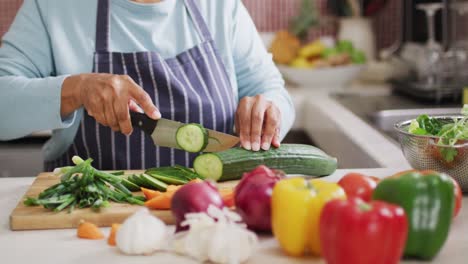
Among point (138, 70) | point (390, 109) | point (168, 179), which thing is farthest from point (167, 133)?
point (390, 109)

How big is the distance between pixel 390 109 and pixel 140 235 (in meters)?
1.67

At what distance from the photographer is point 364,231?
1010 millimetres

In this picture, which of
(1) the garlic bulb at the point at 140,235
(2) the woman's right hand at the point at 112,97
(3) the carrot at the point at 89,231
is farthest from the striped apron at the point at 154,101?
(1) the garlic bulb at the point at 140,235

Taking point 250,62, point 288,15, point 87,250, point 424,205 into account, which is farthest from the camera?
point 288,15

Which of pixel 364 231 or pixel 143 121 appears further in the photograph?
pixel 143 121

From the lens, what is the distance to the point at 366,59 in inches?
135

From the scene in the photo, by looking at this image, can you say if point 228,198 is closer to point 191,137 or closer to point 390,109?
point 191,137

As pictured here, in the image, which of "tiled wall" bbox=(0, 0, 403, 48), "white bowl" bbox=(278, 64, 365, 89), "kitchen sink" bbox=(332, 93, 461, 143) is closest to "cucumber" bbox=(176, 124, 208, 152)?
"kitchen sink" bbox=(332, 93, 461, 143)

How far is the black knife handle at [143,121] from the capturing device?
1.68m

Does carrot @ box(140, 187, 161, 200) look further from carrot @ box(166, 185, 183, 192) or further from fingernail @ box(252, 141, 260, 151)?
fingernail @ box(252, 141, 260, 151)

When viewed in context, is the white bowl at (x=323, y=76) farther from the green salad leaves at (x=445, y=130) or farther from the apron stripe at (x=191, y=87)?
the green salad leaves at (x=445, y=130)

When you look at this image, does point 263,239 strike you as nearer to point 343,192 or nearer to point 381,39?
point 343,192

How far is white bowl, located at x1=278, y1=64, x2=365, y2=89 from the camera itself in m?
3.22

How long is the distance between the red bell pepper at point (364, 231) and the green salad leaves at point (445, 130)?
0.45 meters
